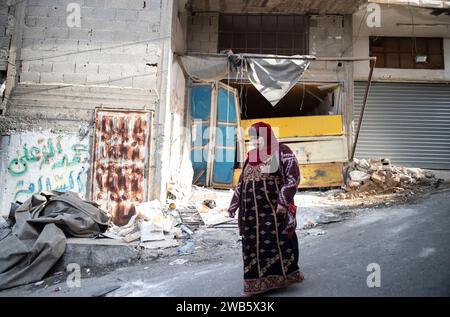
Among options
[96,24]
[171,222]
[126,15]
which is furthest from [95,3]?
[171,222]

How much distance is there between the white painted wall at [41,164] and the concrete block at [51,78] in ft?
3.25

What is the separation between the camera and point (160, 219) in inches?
234

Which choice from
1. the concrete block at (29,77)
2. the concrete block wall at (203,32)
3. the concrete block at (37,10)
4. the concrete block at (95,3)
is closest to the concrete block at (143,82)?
the concrete block at (95,3)

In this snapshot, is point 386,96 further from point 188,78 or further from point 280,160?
point 280,160

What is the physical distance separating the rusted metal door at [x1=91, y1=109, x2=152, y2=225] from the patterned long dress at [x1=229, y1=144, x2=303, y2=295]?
12.0ft

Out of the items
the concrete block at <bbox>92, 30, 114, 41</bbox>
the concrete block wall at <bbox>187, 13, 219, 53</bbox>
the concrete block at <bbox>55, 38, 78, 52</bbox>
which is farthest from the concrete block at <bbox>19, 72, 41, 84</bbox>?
the concrete block wall at <bbox>187, 13, 219, 53</bbox>

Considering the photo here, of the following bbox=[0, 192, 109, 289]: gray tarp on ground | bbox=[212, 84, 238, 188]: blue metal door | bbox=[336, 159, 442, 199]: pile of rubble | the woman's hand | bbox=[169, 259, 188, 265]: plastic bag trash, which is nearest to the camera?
the woman's hand

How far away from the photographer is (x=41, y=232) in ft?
15.4

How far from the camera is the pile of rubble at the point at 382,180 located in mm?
7715

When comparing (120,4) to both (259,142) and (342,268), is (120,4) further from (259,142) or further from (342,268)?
(342,268)

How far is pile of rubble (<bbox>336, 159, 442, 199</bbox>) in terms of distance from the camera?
7715 mm

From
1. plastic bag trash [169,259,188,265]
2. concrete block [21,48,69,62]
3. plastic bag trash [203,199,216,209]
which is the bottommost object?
plastic bag trash [169,259,188,265]

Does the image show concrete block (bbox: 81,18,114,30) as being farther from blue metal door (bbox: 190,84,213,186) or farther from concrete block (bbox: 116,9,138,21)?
blue metal door (bbox: 190,84,213,186)

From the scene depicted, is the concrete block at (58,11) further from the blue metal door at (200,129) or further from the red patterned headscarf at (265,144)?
the red patterned headscarf at (265,144)
